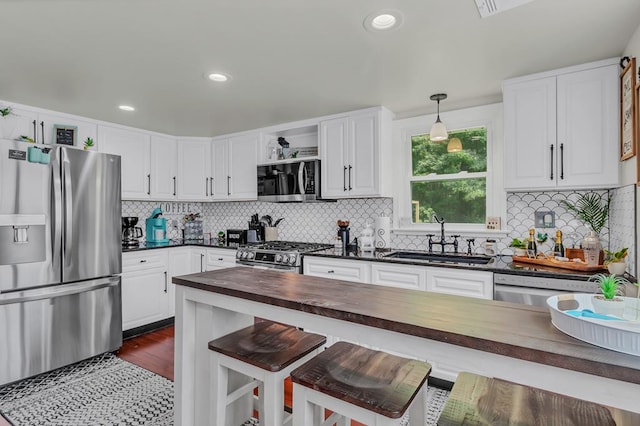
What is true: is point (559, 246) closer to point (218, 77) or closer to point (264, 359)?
point (264, 359)

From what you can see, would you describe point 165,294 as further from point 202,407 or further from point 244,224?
point 202,407

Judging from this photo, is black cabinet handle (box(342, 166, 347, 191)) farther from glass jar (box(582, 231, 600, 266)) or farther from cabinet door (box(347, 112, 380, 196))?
glass jar (box(582, 231, 600, 266))

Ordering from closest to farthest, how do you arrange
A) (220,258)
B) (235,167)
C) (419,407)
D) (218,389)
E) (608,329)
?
(608,329) → (419,407) → (218,389) → (220,258) → (235,167)

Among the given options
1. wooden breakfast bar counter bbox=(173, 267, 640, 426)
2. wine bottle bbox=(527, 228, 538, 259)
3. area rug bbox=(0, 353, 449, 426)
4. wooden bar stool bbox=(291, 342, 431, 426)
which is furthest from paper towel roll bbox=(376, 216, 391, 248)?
wooden bar stool bbox=(291, 342, 431, 426)

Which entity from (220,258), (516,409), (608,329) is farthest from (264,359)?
(220,258)

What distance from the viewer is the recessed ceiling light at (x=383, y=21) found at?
174cm

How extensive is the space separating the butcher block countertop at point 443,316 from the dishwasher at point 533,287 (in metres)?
1.22

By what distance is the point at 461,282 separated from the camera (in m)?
2.49

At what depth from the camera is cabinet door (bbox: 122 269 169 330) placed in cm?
350

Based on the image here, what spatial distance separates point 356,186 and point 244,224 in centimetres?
204

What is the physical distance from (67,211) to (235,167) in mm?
1901

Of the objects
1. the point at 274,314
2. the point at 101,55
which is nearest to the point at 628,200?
the point at 274,314

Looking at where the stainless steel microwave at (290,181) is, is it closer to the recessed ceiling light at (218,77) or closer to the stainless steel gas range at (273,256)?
the stainless steel gas range at (273,256)

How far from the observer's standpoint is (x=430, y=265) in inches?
103
